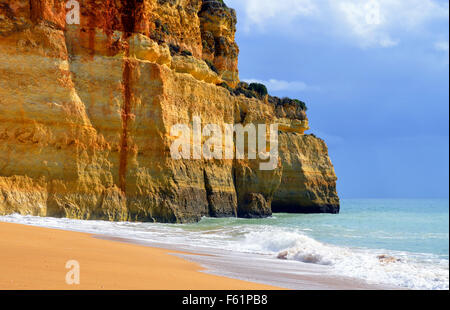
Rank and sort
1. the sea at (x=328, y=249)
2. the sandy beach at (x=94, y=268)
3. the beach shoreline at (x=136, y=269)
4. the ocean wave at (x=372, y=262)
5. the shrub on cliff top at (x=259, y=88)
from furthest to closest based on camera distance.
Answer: the shrub on cliff top at (x=259, y=88)
the sea at (x=328, y=249)
the ocean wave at (x=372, y=262)
the beach shoreline at (x=136, y=269)
the sandy beach at (x=94, y=268)

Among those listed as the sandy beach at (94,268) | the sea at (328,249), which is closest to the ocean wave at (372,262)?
the sea at (328,249)

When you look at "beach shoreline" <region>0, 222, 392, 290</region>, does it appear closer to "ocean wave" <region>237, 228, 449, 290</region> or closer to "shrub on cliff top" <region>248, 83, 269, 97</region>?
"ocean wave" <region>237, 228, 449, 290</region>

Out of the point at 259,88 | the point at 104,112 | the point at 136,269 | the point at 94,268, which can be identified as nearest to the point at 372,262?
the point at 136,269

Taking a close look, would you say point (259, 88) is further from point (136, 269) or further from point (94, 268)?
point (94, 268)

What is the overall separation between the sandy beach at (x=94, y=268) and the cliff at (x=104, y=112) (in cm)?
808

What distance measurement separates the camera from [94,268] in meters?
6.94

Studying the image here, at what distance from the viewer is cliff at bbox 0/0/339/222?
17.7 metres

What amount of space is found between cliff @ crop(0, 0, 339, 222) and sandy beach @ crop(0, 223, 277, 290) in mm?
8083

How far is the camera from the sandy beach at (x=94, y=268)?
18.8 ft

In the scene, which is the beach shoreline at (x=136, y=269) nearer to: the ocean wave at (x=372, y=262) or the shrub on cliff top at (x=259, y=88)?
the ocean wave at (x=372, y=262)

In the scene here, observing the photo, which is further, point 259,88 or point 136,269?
point 259,88

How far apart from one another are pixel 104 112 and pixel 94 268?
1402 centimetres
